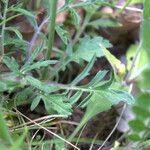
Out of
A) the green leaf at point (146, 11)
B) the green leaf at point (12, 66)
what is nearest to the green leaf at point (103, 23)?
the green leaf at point (146, 11)

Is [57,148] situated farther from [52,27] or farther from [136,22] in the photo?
[136,22]

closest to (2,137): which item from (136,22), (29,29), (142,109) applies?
(142,109)

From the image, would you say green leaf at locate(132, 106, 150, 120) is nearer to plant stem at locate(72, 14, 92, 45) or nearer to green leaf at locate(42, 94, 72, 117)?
green leaf at locate(42, 94, 72, 117)

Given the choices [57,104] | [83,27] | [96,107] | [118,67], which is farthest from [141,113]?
[83,27]

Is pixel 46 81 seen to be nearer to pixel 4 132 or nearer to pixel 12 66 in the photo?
pixel 12 66

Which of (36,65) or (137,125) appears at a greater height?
(36,65)

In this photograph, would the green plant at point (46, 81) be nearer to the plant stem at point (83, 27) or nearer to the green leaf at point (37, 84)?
the green leaf at point (37, 84)

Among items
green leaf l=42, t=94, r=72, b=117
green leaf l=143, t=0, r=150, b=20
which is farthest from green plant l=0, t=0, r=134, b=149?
green leaf l=143, t=0, r=150, b=20
